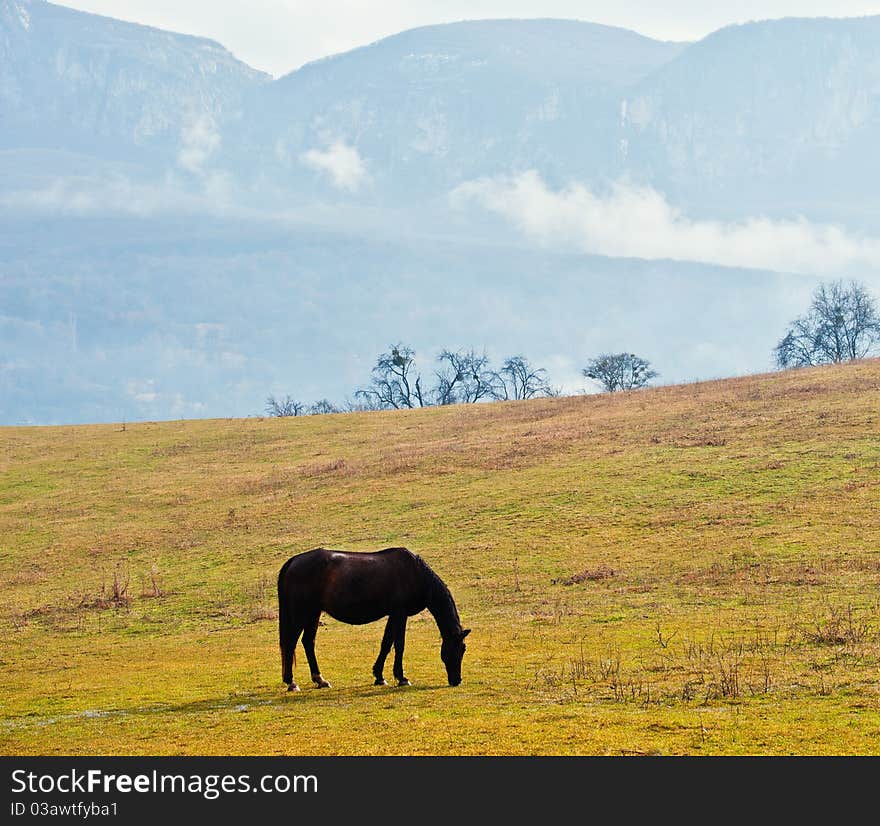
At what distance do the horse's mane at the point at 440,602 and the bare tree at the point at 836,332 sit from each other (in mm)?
100075

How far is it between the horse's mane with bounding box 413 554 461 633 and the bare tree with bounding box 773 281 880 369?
328ft

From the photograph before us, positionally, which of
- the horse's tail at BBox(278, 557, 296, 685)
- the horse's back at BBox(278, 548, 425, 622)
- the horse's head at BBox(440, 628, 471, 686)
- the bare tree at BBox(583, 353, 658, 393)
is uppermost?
the bare tree at BBox(583, 353, 658, 393)

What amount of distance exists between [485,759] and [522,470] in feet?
122

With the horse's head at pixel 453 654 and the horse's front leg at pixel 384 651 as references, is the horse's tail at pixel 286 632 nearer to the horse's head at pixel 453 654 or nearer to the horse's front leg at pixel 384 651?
the horse's front leg at pixel 384 651

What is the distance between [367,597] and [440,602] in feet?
4.30

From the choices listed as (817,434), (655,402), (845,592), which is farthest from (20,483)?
(845,592)

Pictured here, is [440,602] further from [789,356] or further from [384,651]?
[789,356]

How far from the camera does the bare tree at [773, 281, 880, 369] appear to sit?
11594cm

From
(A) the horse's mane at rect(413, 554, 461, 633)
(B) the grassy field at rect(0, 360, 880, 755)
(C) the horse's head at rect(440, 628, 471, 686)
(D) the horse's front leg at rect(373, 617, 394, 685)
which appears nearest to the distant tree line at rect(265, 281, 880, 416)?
(B) the grassy field at rect(0, 360, 880, 755)

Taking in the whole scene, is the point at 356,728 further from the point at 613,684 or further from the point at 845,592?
the point at 845,592

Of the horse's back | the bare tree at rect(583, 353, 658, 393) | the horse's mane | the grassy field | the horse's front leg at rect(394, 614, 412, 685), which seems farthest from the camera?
the bare tree at rect(583, 353, 658, 393)

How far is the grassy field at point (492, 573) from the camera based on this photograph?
1675 cm

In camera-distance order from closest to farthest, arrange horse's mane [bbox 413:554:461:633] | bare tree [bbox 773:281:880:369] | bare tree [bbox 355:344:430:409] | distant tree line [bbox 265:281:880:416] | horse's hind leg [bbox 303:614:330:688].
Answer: horse's mane [bbox 413:554:461:633]
horse's hind leg [bbox 303:614:330:688]
bare tree [bbox 773:281:880:369]
distant tree line [bbox 265:281:880:416]
bare tree [bbox 355:344:430:409]

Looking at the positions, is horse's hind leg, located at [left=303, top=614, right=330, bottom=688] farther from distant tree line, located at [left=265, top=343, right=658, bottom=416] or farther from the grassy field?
distant tree line, located at [left=265, top=343, right=658, bottom=416]
